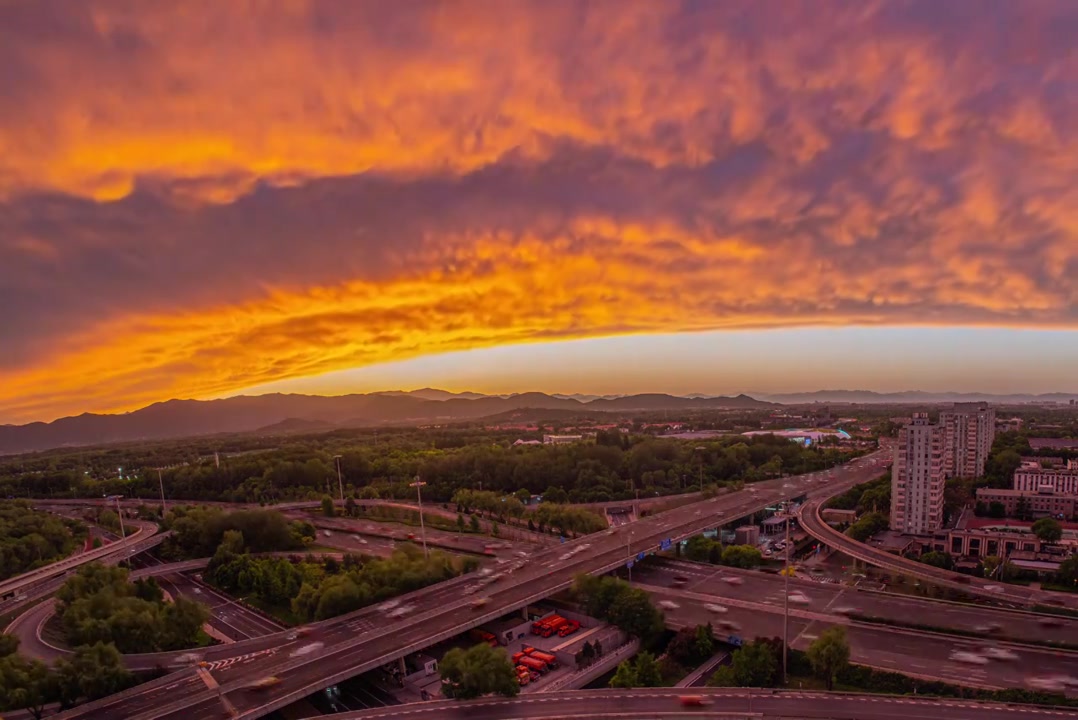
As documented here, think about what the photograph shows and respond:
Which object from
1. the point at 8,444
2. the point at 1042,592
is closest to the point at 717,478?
the point at 1042,592

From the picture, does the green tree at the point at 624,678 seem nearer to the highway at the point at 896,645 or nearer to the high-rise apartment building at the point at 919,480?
the highway at the point at 896,645

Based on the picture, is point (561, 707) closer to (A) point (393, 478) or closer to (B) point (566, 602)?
(B) point (566, 602)

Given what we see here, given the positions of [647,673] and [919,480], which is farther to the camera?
[919,480]

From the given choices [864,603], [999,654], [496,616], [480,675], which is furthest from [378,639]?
[999,654]

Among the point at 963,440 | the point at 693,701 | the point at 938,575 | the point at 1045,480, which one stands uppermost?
the point at 963,440

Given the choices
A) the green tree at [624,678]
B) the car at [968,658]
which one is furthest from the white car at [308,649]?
the car at [968,658]

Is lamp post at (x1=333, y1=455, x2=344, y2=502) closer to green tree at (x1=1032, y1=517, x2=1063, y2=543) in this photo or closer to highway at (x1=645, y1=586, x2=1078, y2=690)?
highway at (x1=645, y1=586, x2=1078, y2=690)

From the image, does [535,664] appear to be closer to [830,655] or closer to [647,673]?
[647,673]
